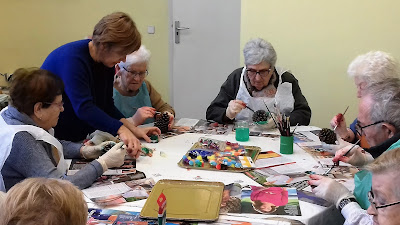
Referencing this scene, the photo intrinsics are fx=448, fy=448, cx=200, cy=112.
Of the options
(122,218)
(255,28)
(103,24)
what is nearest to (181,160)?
(122,218)

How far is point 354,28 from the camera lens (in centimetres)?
369

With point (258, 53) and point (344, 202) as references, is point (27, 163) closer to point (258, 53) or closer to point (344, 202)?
point (344, 202)

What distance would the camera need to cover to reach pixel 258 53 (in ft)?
10.1

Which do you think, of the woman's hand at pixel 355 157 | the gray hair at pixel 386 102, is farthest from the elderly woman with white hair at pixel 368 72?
the gray hair at pixel 386 102

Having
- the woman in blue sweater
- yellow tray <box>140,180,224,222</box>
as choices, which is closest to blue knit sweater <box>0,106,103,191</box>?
yellow tray <box>140,180,224,222</box>

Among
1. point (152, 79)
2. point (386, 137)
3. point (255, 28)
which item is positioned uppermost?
point (255, 28)

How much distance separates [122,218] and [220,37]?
3.58m

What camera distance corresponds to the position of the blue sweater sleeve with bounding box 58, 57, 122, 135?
233 cm

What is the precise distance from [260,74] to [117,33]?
1180 mm

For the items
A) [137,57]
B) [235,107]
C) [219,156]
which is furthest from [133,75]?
[219,156]

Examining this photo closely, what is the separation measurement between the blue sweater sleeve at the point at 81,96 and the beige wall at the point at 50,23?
99.4 inches

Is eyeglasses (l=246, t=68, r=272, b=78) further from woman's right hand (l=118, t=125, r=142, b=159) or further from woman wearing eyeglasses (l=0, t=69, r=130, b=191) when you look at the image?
woman wearing eyeglasses (l=0, t=69, r=130, b=191)

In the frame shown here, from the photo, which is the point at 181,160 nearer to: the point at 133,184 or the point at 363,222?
the point at 133,184

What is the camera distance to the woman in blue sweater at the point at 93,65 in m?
2.31
